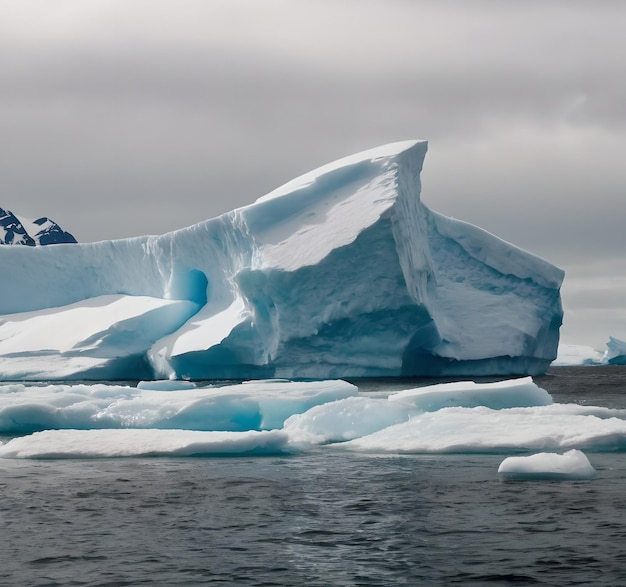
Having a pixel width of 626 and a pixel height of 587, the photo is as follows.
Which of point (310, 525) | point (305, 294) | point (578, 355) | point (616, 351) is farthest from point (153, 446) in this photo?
point (578, 355)

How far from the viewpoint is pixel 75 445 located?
40.3 ft

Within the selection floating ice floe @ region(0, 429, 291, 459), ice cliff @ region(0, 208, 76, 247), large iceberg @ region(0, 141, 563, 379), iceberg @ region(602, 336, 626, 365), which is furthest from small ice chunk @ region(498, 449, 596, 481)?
ice cliff @ region(0, 208, 76, 247)

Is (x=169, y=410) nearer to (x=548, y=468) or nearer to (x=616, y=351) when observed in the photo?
(x=548, y=468)

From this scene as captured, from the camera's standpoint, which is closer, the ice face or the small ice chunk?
the small ice chunk

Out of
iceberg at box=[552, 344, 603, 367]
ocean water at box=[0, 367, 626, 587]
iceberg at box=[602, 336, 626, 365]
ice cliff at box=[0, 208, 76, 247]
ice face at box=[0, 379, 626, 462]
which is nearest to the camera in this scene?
ocean water at box=[0, 367, 626, 587]

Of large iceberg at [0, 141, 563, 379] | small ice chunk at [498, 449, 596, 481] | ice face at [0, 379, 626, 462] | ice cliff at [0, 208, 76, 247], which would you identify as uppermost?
ice cliff at [0, 208, 76, 247]

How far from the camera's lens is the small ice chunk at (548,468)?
32.0ft

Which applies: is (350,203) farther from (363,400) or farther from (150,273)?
(363,400)

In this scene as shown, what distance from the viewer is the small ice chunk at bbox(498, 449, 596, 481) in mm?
9758

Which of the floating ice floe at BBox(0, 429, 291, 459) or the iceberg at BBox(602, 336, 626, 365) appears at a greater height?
the iceberg at BBox(602, 336, 626, 365)

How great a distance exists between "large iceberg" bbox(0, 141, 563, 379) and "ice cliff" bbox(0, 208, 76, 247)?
73061 millimetres

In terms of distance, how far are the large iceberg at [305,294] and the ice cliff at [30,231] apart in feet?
240

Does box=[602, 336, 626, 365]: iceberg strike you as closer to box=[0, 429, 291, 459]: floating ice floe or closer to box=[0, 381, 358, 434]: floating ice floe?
box=[0, 381, 358, 434]: floating ice floe

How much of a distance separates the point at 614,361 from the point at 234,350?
28381mm
